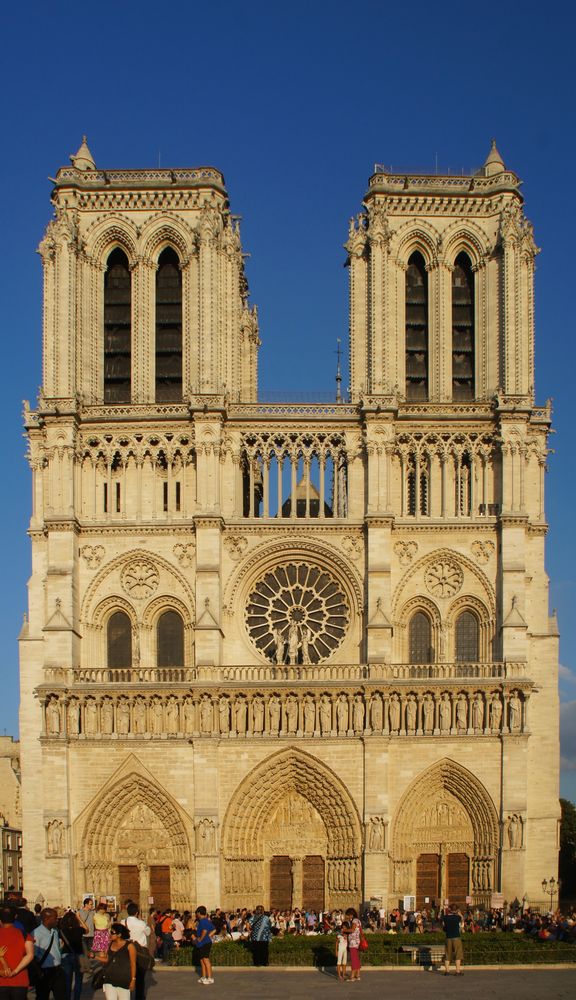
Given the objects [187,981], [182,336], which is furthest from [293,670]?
[187,981]

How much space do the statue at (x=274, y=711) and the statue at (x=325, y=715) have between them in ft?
3.76

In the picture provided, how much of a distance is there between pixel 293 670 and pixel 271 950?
1252 centimetres

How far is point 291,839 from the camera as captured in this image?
41.4 m

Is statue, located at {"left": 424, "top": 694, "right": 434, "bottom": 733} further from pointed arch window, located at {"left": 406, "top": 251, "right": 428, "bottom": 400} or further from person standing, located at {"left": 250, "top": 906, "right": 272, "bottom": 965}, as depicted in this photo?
person standing, located at {"left": 250, "top": 906, "right": 272, "bottom": 965}

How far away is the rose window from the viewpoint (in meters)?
42.6

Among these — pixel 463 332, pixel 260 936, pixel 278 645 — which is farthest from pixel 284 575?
pixel 260 936

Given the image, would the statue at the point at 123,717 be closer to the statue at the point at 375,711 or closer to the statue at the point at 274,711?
the statue at the point at 274,711

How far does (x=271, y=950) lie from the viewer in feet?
96.2

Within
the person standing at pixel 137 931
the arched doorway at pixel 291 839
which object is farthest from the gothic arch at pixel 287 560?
the person standing at pixel 137 931

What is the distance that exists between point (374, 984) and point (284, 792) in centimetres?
1527

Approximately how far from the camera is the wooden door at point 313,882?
41000mm

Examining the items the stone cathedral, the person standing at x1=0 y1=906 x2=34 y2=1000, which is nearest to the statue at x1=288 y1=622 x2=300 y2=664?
the stone cathedral

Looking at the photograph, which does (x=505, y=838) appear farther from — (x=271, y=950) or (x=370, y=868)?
(x=271, y=950)

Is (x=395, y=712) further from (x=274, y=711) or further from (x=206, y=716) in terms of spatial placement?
(x=206, y=716)
